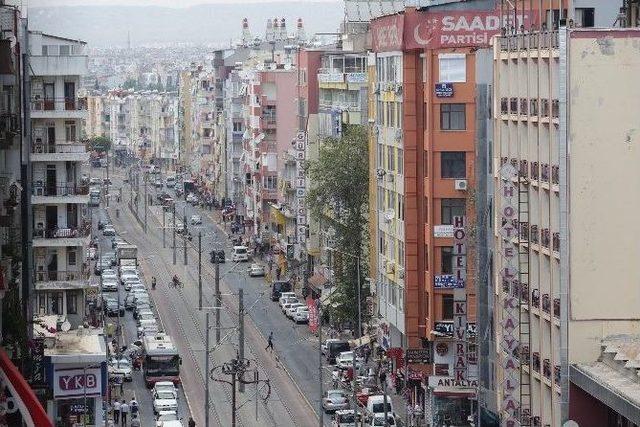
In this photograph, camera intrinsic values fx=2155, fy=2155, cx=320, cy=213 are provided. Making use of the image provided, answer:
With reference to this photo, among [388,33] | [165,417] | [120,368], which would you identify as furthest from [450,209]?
[120,368]

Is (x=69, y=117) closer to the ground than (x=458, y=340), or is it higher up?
higher up

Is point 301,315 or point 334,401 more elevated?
point 301,315

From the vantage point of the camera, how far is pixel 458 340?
6506 centimetres

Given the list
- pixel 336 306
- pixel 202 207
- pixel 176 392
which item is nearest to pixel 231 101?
pixel 202 207

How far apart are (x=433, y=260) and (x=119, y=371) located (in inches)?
504

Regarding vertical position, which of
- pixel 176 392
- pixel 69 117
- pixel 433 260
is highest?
pixel 69 117

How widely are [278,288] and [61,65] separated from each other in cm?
3735

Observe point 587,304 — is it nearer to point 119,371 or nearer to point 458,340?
point 458,340

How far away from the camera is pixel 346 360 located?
7856 cm

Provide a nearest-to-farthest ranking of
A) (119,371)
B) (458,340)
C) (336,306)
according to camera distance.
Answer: (458,340)
(119,371)
(336,306)

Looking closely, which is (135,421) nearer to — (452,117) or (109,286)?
(452,117)

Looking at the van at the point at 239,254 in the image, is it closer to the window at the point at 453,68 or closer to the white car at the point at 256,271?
the white car at the point at 256,271

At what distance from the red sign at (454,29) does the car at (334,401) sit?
11.9m

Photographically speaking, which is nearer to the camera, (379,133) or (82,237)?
(82,237)
